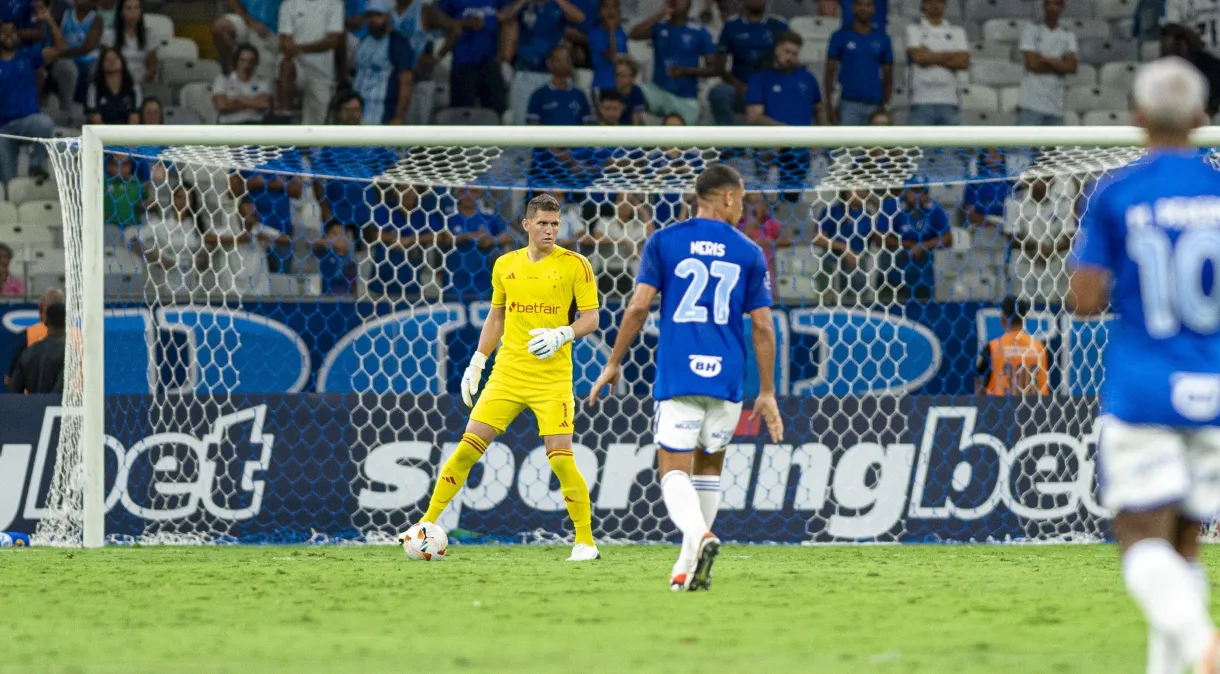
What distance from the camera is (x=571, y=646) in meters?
5.38

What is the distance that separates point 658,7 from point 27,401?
8.86 meters

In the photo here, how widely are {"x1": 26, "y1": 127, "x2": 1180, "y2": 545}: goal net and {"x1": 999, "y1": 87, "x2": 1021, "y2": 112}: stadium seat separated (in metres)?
4.65

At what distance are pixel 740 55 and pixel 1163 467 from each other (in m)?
13.4

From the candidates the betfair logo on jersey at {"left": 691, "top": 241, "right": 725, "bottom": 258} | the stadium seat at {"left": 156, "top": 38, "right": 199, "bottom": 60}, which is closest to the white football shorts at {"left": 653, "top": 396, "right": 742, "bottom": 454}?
the betfair logo on jersey at {"left": 691, "top": 241, "right": 725, "bottom": 258}

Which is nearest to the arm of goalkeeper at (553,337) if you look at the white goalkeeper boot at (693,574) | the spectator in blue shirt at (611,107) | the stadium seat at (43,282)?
the white goalkeeper boot at (693,574)

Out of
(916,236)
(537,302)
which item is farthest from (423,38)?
(537,302)

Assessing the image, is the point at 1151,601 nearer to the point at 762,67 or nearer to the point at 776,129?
the point at 776,129

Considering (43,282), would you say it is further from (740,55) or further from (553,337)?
(740,55)

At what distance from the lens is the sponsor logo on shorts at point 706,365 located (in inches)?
283

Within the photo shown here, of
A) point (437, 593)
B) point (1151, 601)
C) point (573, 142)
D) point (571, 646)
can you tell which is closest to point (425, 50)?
point (573, 142)

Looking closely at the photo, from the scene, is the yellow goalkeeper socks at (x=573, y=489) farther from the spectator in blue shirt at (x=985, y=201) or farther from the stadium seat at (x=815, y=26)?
the stadium seat at (x=815, y=26)

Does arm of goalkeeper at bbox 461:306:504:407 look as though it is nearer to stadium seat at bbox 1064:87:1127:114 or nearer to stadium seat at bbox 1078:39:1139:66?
stadium seat at bbox 1064:87:1127:114

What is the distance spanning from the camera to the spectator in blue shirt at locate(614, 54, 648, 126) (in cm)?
1633

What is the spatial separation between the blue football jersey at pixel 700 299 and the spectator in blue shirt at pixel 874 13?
10.4 m
